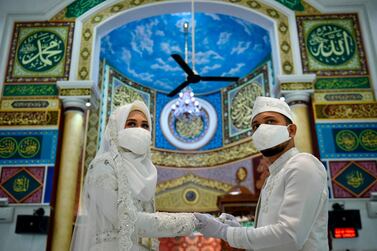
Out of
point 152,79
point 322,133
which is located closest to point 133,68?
point 152,79

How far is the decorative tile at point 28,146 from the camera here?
17.2ft

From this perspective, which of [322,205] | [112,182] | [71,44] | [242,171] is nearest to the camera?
[322,205]

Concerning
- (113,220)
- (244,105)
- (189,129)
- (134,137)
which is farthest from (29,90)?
(244,105)

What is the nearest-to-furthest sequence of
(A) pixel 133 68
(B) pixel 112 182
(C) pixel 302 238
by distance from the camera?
(C) pixel 302 238 < (B) pixel 112 182 < (A) pixel 133 68

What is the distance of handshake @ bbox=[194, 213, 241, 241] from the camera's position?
76.0 inches

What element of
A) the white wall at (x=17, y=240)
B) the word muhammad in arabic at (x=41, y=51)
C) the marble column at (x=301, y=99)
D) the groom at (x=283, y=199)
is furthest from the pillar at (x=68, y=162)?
the groom at (x=283, y=199)

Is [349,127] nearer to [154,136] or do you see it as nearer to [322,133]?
[322,133]

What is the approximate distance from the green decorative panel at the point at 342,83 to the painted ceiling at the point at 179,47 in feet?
9.16

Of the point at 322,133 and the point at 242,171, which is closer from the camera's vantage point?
the point at 322,133

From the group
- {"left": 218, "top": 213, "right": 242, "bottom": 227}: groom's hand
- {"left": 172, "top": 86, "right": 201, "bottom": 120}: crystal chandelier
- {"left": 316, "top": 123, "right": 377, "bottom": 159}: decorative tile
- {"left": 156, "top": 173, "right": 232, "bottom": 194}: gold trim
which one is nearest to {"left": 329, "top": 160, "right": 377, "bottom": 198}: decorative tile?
{"left": 316, "top": 123, "right": 377, "bottom": 159}: decorative tile

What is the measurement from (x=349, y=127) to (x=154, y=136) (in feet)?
16.9

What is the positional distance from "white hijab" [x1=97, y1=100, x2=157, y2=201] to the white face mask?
613mm

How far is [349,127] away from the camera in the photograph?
5320 mm

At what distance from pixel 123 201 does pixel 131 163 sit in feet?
0.87
